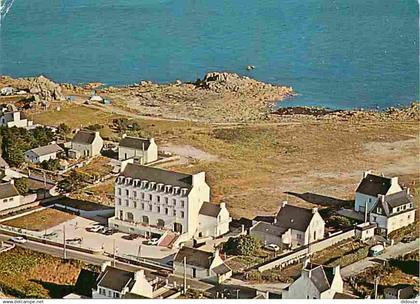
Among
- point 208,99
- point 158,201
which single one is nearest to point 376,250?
point 158,201

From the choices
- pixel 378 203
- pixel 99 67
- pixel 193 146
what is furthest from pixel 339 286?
pixel 99 67

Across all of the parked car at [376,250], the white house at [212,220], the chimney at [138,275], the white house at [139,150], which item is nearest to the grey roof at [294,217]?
the white house at [212,220]

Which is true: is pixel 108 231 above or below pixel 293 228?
below

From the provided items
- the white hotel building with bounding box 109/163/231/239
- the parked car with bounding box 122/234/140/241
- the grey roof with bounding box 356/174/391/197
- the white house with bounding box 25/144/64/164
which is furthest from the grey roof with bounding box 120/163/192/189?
the white house with bounding box 25/144/64/164

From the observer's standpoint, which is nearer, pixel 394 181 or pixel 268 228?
pixel 268 228

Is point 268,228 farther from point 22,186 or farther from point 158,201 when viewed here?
point 22,186
